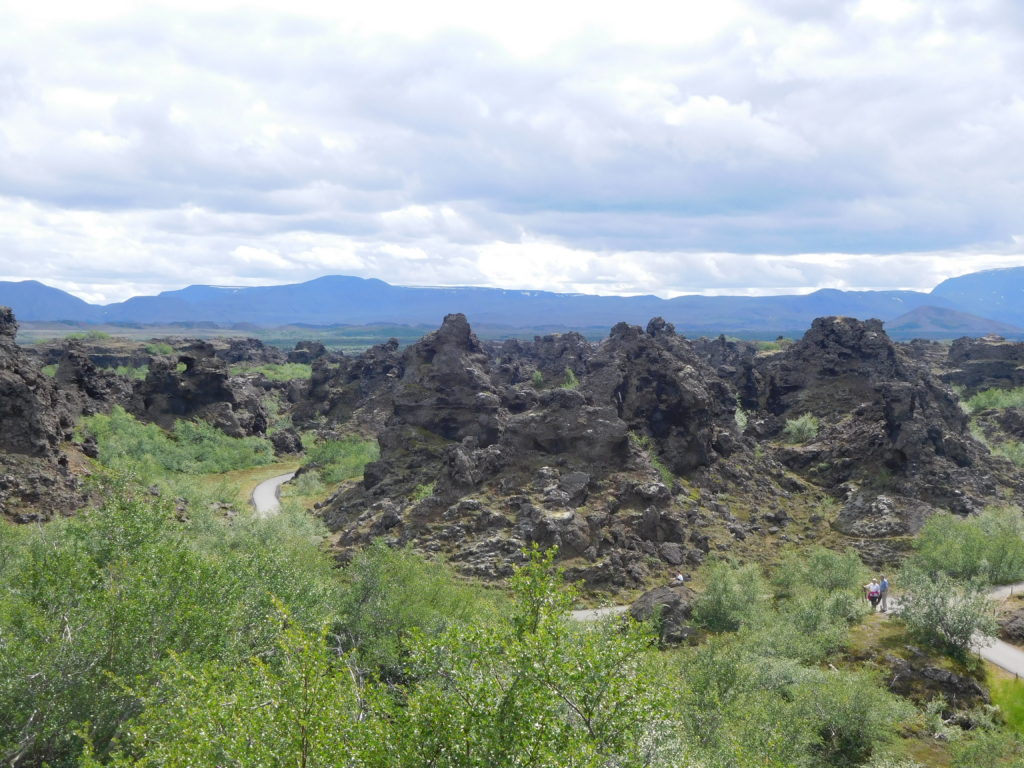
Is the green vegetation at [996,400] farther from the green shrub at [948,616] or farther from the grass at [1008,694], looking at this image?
the grass at [1008,694]

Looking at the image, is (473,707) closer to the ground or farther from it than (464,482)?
farther from it

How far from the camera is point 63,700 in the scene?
69.4ft

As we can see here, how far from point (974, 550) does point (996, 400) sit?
90.1 m

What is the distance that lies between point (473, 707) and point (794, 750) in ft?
61.9

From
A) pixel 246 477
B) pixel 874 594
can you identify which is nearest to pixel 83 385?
pixel 246 477

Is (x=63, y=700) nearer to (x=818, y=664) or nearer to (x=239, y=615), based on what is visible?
(x=239, y=615)

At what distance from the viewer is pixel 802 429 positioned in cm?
8388

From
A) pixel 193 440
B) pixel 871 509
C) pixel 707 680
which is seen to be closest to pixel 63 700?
pixel 707 680

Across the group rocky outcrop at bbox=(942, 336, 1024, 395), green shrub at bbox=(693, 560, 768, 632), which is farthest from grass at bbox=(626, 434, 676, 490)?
rocky outcrop at bbox=(942, 336, 1024, 395)

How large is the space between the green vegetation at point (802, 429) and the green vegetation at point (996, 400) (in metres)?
52.6

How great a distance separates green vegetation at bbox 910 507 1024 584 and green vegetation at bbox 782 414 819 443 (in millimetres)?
28407

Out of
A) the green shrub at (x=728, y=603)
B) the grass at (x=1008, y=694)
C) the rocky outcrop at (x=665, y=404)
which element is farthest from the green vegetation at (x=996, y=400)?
the grass at (x=1008, y=694)

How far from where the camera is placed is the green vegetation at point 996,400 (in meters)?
118

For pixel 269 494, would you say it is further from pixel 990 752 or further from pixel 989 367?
pixel 989 367
